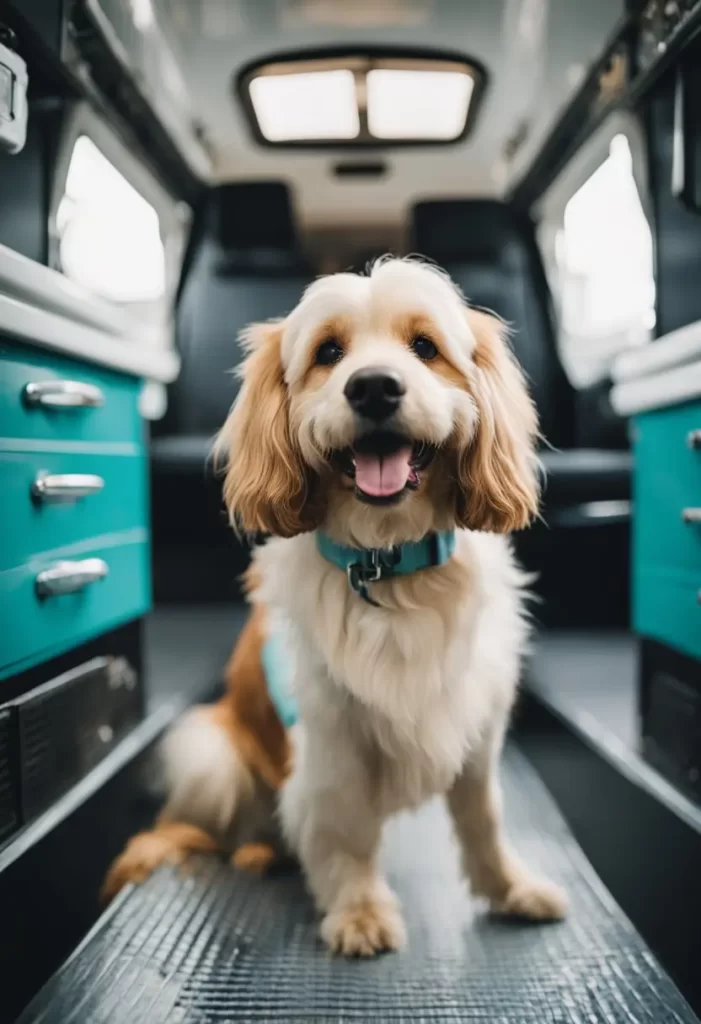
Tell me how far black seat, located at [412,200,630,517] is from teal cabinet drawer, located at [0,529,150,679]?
102 centimetres

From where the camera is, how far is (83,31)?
1.53 meters

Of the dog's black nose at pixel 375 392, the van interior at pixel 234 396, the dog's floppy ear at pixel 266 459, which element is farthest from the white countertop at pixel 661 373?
the dog's floppy ear at pixel 266 459

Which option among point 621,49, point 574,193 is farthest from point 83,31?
point 574,193

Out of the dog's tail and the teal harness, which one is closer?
the teal harness

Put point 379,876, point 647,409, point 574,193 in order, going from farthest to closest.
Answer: point 574,193 → point 647,409 → point 379,876

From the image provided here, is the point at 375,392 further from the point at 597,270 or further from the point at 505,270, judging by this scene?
A: the point at 597,270

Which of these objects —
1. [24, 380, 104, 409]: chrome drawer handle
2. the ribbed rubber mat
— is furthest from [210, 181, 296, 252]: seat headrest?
the ribbed rubber mat

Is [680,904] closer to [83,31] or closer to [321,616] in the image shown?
[321,616]

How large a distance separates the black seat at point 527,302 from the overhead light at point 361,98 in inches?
11.4

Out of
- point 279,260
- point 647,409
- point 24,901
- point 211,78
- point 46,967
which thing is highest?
point 211,78

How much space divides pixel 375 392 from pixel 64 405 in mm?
549

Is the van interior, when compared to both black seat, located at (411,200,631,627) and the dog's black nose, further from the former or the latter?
the dog's black nose

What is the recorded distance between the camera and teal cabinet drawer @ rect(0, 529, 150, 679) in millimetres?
1192

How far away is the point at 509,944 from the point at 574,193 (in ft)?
6.54
